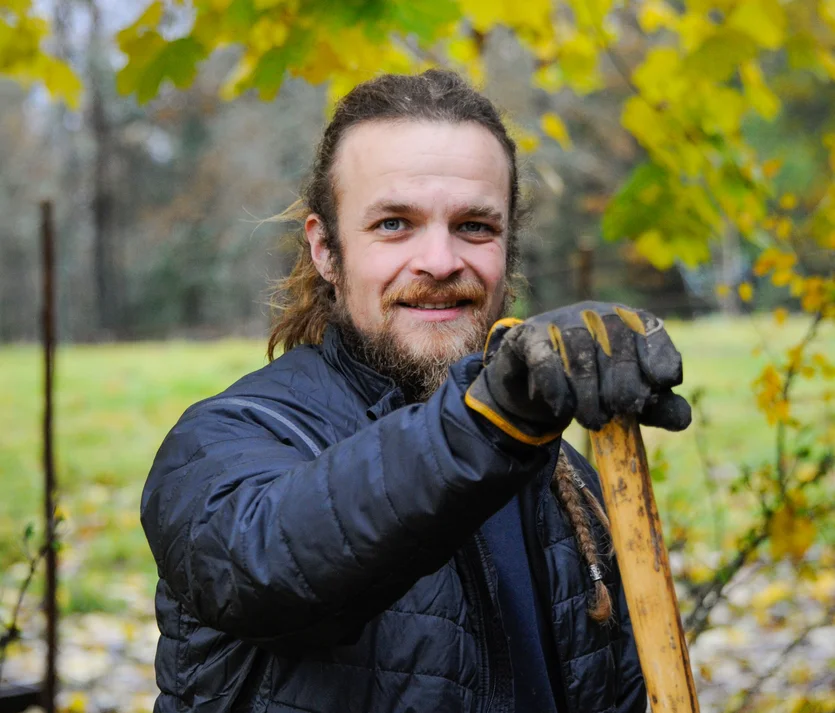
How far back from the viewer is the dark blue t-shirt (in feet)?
6.08

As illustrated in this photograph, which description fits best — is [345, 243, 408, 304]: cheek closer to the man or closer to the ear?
the man

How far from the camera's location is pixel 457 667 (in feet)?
5.24

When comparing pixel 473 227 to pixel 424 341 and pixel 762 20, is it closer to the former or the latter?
pixel 424 341

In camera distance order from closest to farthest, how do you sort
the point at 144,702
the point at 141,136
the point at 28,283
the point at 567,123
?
the point at 144,702, the point at 567,123, the point at 141,136, the point at 28,283

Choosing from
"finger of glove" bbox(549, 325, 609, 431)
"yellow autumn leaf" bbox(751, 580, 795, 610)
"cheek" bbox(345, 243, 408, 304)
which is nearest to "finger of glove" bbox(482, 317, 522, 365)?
"finger of glove" bbox(549, 325, 609, 431)

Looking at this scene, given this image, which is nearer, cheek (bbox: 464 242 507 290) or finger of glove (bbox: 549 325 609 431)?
finger of glove (bbox: 549 325 609 431)

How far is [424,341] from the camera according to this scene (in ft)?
6.44

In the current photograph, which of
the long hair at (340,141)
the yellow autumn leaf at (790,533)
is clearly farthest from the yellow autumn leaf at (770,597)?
the long hair at (340,141)

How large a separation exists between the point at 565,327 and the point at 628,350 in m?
0.10

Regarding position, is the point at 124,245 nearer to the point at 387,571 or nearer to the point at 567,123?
the point at 567,123

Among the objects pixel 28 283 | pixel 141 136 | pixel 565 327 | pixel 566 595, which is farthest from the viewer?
pixel 28 283

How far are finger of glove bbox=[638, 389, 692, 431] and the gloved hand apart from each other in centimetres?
5

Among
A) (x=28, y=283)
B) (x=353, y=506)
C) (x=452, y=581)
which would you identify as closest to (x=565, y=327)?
(x=353, y=506)

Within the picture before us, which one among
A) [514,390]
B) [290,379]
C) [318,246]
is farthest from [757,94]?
[514,390]
